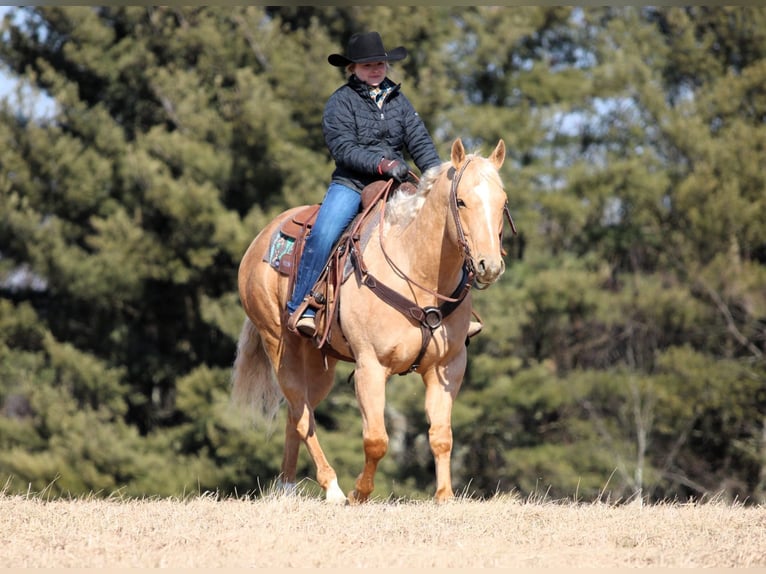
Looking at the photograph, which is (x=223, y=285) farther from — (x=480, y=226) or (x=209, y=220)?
(x=480, y=226)

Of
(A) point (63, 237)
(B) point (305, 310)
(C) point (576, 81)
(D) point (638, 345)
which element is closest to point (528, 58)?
(C) point (576, 81)

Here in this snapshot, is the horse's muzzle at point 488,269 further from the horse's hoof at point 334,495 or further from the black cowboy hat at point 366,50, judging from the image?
the horse's hoof at point 334,495

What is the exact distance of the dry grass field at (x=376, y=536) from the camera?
225 inches

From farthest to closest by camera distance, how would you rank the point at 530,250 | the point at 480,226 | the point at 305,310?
the point at 530,250
the point at 305,310
the point at 480,226

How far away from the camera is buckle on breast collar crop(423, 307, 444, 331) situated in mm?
7398

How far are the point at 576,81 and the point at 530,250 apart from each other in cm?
413

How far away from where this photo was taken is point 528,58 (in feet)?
88.9

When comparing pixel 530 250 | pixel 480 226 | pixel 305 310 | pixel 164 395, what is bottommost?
pixel 164 395

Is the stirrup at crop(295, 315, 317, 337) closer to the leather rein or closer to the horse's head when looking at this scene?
the leather rein

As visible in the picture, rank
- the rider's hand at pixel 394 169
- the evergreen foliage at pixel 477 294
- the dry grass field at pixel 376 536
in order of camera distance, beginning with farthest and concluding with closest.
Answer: the evergreen foliage at pixel 477 294
the rider's hand at pixel 394 169
the dry grass field at pixel 376 536

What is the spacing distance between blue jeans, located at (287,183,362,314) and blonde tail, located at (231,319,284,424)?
71.1 inches

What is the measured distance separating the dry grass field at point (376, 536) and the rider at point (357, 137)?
1.67 metres

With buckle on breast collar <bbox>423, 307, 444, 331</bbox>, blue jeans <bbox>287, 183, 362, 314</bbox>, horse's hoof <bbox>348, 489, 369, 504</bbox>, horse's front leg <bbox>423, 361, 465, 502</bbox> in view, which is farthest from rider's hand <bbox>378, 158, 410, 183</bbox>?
horse's hoof <bbox>348, 489, 369, 504</bbox>

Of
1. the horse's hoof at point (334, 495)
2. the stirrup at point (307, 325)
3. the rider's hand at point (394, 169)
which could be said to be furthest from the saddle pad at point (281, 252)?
the horse's hoof at point (334, 495)
